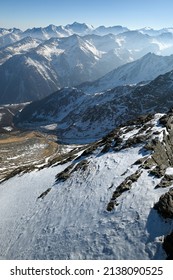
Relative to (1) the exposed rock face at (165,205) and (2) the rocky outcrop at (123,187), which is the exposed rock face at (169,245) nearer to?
(1) the exposed rock face at (165,205)

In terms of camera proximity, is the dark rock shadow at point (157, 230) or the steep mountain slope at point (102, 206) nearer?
the dark rock shadow at point (157, 230)

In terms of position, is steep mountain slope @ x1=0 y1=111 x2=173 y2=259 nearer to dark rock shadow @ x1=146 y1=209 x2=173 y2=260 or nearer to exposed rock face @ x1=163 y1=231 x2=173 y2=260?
dark rock shadow @ x1=146 y1=209 x2=173 y2=260

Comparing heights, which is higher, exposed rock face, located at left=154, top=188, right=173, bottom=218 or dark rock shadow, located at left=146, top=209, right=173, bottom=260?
exposed rock face, located at left=154, top=188, right=173, bottom=218

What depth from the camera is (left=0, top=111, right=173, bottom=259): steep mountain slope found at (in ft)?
86.7

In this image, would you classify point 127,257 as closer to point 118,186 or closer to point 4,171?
point 118,186

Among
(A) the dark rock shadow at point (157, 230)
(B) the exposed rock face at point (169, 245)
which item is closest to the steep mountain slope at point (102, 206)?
(A) the dark rock shadow at point (157, 230)

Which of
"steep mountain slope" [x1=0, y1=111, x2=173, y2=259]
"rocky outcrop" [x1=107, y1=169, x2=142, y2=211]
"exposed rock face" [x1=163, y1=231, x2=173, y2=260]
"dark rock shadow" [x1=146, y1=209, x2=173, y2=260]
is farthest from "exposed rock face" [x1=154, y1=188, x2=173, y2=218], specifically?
"rocky outcrop" [x1=107, y1=169, x2=142, y2=211]

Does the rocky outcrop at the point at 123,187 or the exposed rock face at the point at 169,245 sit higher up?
the rocky outcrop at the point at 123,187

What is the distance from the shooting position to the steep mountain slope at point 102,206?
26.4 metres

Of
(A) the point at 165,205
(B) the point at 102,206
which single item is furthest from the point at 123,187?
(A) the point at 165,205

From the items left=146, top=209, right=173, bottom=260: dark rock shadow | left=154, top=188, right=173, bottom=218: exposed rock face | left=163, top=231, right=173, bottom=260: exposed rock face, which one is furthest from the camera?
left=154, top=188, right=173, bottom=218: exposed rock face

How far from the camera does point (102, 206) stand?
3148 cm

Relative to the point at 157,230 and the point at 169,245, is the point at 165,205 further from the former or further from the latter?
the point at 169,245
